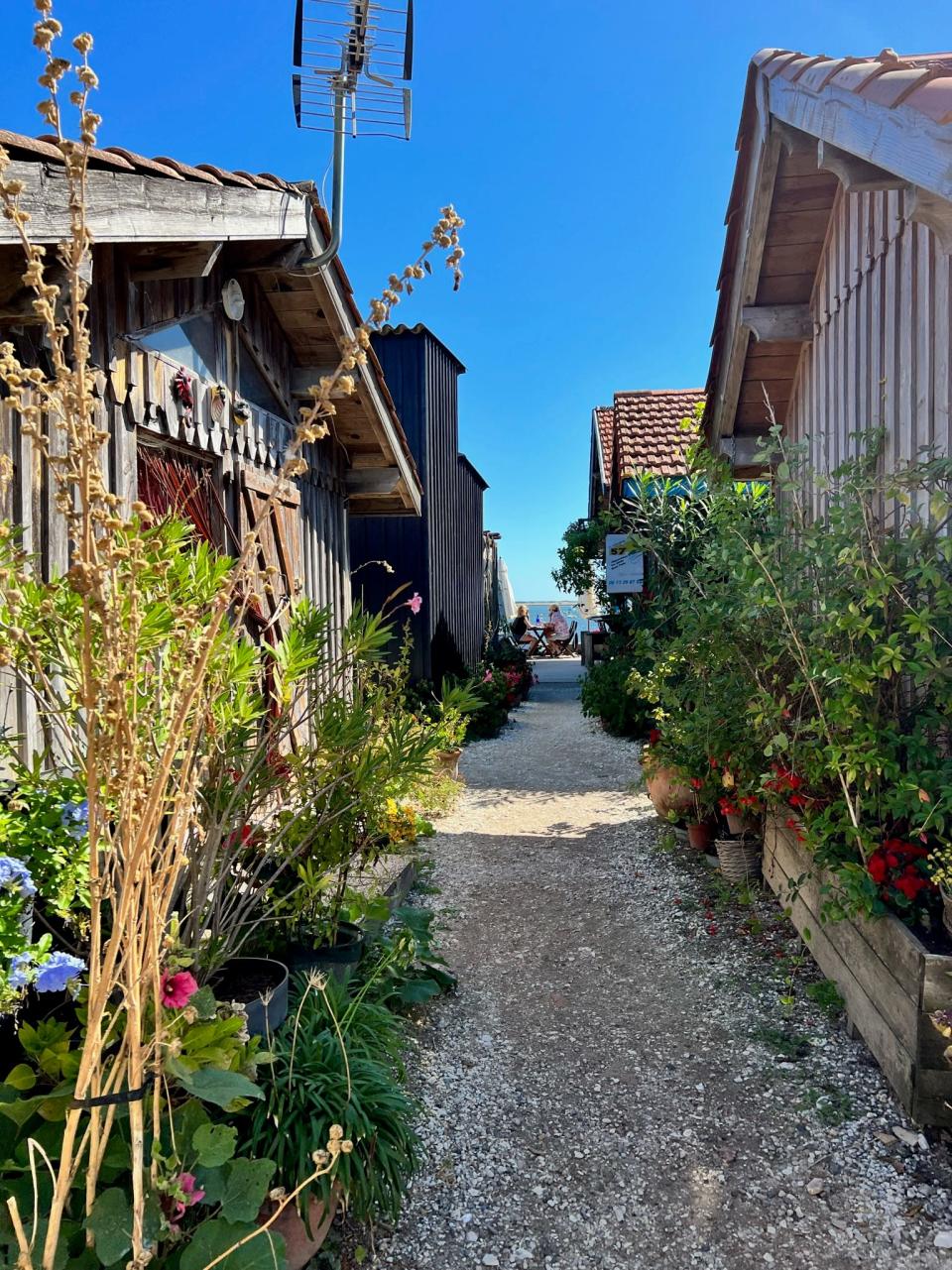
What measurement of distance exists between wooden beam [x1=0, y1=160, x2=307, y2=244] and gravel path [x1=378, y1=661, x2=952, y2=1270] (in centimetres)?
320

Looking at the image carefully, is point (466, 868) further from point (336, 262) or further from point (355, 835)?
point (336, 262)

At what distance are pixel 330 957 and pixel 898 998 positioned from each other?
198cm

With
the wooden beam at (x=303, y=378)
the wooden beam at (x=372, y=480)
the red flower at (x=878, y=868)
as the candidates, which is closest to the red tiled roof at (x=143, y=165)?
the wooden beam at (x=303, y=378)

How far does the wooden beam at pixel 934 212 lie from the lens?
2.70 metres

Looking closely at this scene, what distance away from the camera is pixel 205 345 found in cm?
469

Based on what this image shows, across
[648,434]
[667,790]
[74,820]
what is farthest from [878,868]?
[648,434]

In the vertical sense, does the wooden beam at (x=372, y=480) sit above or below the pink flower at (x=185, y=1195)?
above

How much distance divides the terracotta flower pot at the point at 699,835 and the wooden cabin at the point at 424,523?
5.41 meters

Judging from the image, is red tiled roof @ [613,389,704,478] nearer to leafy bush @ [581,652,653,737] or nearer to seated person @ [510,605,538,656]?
leafy bush @ [581,652,653,737]

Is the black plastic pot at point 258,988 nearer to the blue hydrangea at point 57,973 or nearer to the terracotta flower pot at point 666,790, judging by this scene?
the blue hydrangea at point 57,973

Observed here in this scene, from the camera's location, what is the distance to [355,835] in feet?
10.9

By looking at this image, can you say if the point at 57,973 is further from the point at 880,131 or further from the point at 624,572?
the point at 624,572

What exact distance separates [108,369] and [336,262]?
1.95 m

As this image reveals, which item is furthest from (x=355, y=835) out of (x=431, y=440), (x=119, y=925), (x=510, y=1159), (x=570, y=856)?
(x=431, y=440)
